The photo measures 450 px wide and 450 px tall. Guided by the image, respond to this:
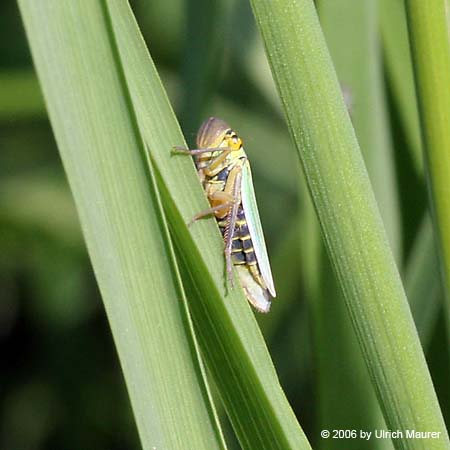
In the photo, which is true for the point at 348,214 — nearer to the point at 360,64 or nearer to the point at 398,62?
the point at 360,64

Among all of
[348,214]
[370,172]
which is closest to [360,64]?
[370,172]

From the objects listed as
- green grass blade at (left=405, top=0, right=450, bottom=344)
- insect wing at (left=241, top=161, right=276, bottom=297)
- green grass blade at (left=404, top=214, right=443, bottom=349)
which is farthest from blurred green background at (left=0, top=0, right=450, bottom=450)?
green grass blade at (left=405, top=0, right=450, bottom=344)

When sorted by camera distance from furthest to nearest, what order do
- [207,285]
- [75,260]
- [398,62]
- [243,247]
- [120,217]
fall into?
[75,260], [398,62], [243,247], [207,285], [120,217]

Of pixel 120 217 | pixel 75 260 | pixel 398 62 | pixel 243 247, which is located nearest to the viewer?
pixel 120 217

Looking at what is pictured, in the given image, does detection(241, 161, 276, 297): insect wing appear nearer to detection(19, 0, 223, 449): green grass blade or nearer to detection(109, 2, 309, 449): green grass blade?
detection(109, 2, 309, 449): green grass blade

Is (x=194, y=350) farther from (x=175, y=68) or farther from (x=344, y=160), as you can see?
(x=175, y=68)

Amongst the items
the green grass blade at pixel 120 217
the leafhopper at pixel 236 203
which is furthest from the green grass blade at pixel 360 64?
the green grass blade at pixel 120 217
